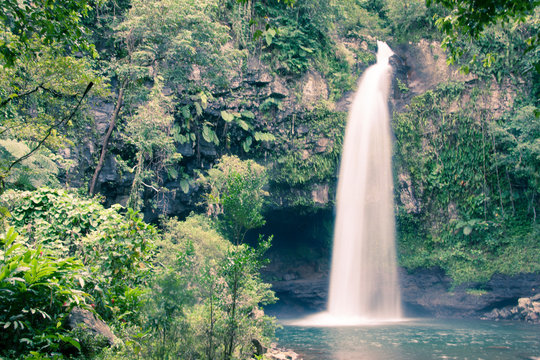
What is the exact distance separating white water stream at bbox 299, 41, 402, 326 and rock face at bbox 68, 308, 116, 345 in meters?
18.0

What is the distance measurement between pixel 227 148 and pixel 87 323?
16131 millimetres

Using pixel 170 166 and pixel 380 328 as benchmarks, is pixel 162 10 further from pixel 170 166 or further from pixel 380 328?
pixel 380 328

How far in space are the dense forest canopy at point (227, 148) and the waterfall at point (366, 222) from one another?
747mm

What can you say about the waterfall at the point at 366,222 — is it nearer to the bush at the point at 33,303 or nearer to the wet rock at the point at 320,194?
the wet rock at the point at 320,194

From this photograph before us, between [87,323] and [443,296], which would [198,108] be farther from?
[443,296]

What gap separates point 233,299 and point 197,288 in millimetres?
720

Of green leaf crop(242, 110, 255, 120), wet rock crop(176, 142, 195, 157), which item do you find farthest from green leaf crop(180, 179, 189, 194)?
green leaf crop(242, 110, 255, 120)


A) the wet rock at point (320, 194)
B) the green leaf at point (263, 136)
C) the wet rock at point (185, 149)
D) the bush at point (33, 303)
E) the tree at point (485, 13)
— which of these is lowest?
the bush at point (33, 303)

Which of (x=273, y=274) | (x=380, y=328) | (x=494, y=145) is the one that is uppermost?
(x=494, y=145)

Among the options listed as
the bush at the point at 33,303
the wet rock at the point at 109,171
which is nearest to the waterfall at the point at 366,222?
the wet rock at the point at 109,171

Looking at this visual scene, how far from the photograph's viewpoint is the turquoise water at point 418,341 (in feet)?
33.4

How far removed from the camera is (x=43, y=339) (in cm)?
376

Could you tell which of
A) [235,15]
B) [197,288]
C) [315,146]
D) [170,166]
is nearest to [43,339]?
[197,288]

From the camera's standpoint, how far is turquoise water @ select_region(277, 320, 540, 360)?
10180 mm
